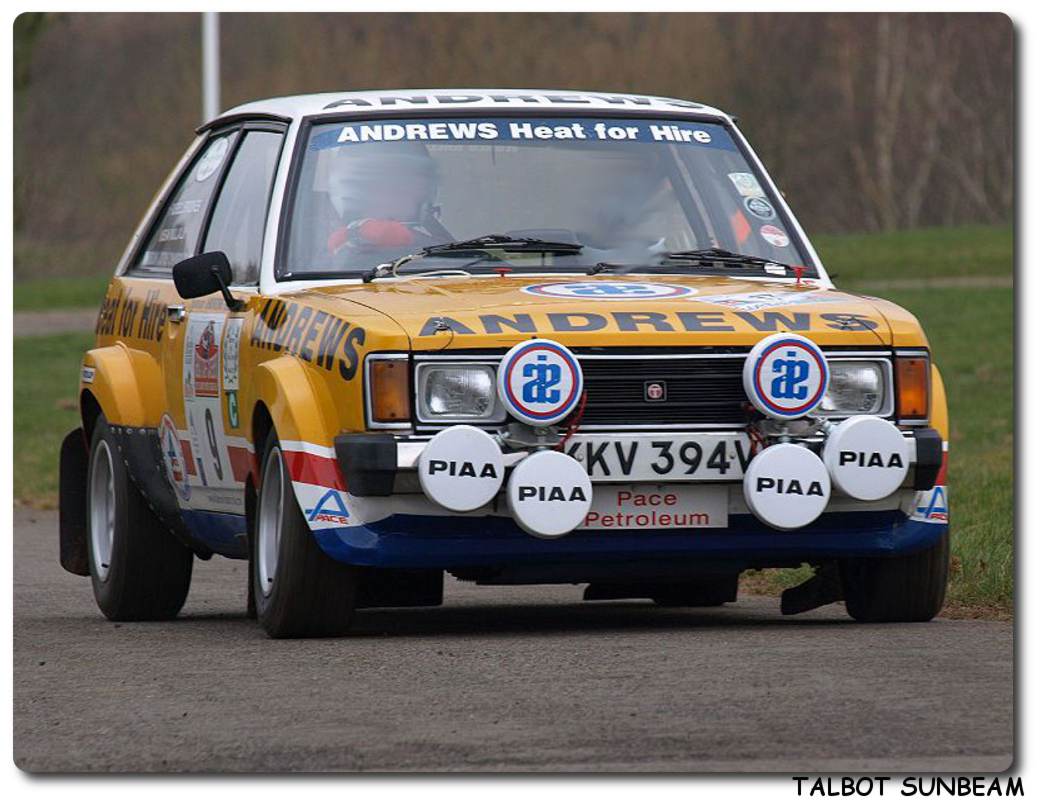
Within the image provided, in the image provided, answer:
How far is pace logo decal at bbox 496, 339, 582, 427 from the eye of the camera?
7.24 m

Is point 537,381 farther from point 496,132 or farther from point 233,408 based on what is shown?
point 496,132

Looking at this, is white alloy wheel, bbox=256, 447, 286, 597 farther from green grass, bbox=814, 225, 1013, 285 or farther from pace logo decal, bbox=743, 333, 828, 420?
green grass, bbox=814, 225, 1013, 285

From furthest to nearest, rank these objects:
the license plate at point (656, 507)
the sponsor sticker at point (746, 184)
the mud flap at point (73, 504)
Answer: the mud flap at point (73, 504) < the sponsor sticker at point (746, 184) < the license plate at point (656, 507)

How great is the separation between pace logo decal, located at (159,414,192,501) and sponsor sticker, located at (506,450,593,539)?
2.09 metres

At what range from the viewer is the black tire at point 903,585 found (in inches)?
316

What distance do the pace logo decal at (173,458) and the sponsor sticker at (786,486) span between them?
2.46 meters

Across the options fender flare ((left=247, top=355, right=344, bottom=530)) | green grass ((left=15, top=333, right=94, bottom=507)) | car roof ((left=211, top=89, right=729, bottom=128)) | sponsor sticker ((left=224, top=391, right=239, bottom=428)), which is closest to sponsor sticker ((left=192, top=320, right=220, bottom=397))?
sponsor sticker ((left=224, top=391, right=239, bottom=428))

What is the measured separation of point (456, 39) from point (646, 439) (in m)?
24.6

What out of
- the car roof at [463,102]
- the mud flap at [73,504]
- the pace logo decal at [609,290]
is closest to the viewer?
the pace logo decal at [609,290]

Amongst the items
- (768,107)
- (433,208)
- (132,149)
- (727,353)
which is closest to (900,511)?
(727,353)

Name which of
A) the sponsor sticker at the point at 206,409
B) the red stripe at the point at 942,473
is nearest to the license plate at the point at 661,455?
the red stripe at the point at 942,473

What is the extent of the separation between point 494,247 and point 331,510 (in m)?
1.36

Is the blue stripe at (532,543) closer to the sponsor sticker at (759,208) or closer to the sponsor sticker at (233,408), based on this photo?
the sponsor sticker at (233,408)

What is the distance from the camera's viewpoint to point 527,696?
255 inches
